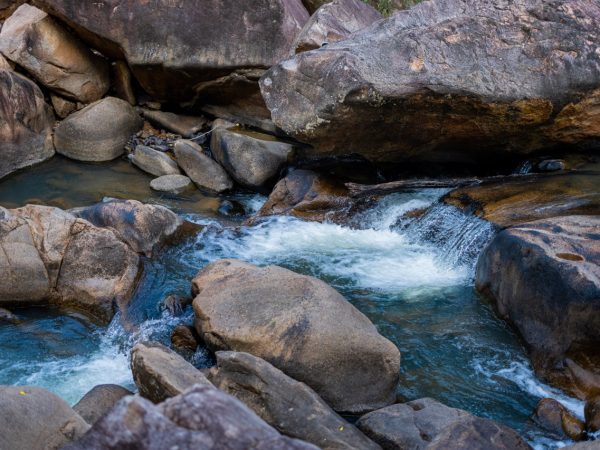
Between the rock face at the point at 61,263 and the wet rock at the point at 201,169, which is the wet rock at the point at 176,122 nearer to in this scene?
the wet rock at the point at 201,169

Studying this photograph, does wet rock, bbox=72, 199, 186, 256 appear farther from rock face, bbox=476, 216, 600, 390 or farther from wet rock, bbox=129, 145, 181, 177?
rock face, bbox=476, 216, 600, 390

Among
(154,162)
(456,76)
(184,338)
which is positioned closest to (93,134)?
(154,162)

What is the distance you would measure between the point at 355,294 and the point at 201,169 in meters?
3.96

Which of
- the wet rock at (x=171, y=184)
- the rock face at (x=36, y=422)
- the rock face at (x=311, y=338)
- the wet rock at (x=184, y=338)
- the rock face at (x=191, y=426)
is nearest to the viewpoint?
the rock face at (x=191, y=426)

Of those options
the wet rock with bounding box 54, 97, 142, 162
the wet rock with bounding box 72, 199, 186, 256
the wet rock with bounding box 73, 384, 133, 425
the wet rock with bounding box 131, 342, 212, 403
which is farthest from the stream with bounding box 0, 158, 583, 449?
the wet rock with bounding box 131, 342, 212, 403

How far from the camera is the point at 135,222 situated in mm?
7344

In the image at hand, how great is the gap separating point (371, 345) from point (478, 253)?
2663 mm

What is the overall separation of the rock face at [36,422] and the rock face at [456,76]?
5.20m

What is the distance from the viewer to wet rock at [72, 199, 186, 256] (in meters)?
7.30

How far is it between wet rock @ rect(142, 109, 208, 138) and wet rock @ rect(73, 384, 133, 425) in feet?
23.0

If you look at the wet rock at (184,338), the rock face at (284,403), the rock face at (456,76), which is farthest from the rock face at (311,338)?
the rock face at (456,76)

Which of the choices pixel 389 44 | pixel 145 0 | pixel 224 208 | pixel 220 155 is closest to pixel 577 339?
pixel 389 44

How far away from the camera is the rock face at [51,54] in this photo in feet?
35.1

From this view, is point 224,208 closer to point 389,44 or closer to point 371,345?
point 389,44
